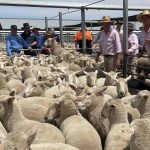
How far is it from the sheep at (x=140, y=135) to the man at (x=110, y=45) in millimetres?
4042

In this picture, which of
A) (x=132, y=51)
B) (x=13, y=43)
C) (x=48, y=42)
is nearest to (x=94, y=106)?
(x=132, y=51)

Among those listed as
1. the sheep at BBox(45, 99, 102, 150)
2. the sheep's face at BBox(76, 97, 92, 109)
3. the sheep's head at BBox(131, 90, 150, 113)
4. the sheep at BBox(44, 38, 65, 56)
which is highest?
the sheep at BBox(44, 38, 65, 56)

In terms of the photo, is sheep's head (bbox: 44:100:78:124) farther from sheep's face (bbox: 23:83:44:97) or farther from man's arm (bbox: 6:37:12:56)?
man's arm (bbox: 6:37:12:56)

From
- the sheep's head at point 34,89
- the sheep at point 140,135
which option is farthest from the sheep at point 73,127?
the sheep's head at point 34,89

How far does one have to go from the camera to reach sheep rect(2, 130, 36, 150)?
2.64m

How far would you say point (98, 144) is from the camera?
139 inches

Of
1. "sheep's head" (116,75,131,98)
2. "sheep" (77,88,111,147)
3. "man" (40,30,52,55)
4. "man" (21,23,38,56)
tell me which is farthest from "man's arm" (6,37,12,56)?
"sheep" (77,88,111,147)

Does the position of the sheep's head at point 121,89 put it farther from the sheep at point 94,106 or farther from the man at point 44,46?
the man at point 44,46

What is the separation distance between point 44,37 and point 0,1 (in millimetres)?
2362

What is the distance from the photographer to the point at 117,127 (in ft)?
12.4

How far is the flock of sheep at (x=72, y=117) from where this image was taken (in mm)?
3018

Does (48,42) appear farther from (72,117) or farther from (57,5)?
(72,117)

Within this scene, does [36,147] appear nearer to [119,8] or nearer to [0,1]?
[0,1]

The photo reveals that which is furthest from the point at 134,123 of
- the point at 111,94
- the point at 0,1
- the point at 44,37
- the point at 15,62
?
the point at 44,37
